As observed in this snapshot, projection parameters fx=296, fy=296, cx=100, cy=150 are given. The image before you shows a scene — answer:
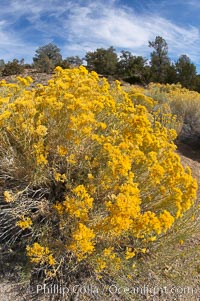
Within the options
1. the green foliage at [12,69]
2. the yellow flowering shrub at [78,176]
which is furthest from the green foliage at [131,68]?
the yellow flowering shrub at [78,176]

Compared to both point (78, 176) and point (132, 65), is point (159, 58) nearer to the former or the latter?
point (132, 65)

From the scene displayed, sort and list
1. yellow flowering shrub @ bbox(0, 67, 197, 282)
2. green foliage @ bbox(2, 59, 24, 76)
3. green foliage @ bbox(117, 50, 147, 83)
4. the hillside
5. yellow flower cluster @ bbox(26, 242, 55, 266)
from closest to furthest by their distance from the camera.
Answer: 1. yellow flower cluster @ bbox(26, 242, 55, 266)
2. yellow flowering shrub @ bbox(0, 67, 197, 282)
3. the hillside
4. green foliage @ bbox(2, 59, 24, 76)
5. green foliage @ bbox(117, 50, 147, 83)

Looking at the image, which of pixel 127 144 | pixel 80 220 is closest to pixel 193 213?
pixel 127 144

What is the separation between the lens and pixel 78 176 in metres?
2.63

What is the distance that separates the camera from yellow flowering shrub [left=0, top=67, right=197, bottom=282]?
223 cm

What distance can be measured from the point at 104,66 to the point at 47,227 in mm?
20948

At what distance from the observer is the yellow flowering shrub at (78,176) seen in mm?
2229

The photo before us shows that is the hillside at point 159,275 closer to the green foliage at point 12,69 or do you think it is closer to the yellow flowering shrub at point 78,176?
the yellow flowering shrub at point 78,176

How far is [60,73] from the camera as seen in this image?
325 cm

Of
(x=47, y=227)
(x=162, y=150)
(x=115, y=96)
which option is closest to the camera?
(x=47, y=227)

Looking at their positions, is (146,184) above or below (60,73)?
below

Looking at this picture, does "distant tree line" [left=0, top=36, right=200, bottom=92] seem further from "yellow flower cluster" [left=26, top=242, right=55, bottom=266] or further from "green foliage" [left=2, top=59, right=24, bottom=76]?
"yellow flower cluster" [left=26, top=242, right=55, bottom=266]

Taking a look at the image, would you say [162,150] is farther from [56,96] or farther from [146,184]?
[56,96]

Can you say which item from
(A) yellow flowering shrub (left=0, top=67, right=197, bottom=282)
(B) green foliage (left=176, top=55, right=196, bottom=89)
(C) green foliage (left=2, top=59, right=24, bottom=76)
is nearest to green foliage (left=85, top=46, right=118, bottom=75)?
(B) green foliage (left=176, top=55, right=196, bottom=89)
